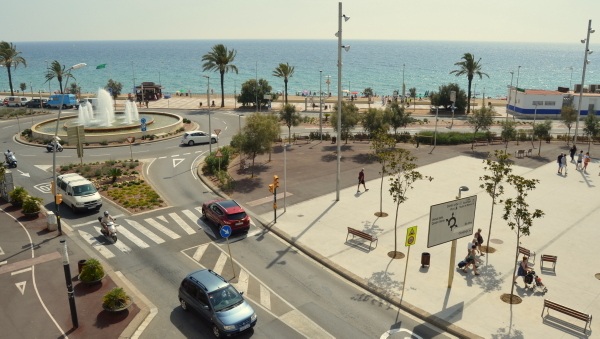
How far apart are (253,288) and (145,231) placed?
9170 mm

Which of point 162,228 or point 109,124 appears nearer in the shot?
point 162,228

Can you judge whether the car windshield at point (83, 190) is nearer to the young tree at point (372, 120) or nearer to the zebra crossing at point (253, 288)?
the zebra crossing at point (253, 288)

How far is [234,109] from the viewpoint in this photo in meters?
79.8

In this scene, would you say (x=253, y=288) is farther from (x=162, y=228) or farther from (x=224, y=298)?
(x=162, y=228)

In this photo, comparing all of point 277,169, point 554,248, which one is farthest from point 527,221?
→ point 277,169

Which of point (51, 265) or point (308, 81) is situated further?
point (308, 81)

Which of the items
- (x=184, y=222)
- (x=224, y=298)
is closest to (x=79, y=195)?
(x=184, y=222)

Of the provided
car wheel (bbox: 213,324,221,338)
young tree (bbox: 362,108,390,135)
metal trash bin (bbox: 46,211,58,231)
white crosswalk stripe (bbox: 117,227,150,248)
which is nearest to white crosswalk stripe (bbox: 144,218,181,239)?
white crosswalk stripe (bbox: 117,227,150,248)

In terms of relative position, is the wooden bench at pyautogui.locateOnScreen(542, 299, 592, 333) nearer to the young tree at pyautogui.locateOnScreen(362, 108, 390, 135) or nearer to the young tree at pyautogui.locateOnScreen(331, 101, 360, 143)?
the young tree at pyautogui.locateOnScreen(362, 108, 390, 135)

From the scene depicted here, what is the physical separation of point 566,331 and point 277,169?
25588mm

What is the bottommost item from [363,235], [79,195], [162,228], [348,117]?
[162,228]

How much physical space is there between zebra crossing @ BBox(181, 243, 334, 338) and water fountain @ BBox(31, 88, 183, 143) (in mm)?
31295

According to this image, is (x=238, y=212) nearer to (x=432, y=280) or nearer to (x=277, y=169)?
(x=432, y=280)

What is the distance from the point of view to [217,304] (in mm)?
16438
